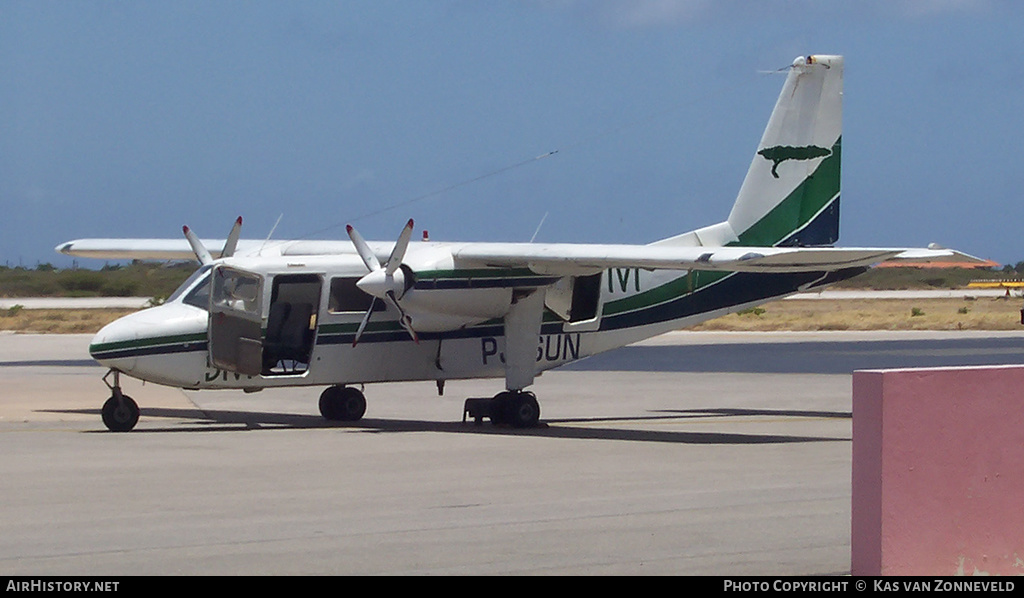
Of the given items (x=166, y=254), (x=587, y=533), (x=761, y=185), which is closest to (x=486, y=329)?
(x=761, y=185)

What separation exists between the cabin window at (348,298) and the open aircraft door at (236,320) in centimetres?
107

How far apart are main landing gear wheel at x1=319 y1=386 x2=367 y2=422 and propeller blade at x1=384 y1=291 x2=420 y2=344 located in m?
1.79

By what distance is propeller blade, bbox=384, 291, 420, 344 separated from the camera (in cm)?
1978

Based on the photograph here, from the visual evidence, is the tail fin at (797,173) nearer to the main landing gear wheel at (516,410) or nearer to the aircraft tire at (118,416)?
the main landing gear wheel at (516,410)

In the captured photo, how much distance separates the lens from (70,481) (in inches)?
557

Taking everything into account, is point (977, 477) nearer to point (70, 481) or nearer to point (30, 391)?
point (70, 481)

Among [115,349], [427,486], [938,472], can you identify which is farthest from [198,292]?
[938,472]

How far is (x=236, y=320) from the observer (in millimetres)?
20016

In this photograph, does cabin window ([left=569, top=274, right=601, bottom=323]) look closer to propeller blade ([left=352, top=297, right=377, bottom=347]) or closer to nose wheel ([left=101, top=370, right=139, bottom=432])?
propeller blade ([left=352, top=297, right=377, bottom=347])

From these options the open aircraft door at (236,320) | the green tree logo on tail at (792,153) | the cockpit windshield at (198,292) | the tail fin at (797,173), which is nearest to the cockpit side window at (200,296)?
the cockpit windshield at (198,292)

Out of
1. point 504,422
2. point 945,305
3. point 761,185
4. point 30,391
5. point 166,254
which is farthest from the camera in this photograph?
point 945,305

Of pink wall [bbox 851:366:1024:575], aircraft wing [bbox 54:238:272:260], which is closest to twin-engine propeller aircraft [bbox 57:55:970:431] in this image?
aircraft wing [bbox 54:238:272:260]

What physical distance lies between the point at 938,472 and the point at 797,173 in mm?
14647
